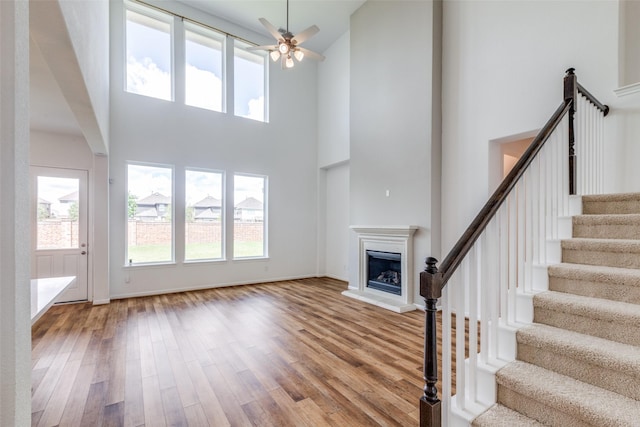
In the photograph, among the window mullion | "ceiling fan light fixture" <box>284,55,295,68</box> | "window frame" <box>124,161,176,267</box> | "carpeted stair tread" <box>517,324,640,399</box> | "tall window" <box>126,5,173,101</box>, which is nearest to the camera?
"carpeted stair tread" <box>517,324,640,399</box>

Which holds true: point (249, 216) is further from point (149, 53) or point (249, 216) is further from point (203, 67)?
point (149, 53)

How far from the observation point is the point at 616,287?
6.05 ft

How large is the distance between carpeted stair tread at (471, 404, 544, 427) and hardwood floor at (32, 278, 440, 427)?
56 cm

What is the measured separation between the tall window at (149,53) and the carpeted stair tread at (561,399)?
261 inches

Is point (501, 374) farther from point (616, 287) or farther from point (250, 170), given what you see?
point (250, 170)

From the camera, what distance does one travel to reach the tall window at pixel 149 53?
18.2 ft

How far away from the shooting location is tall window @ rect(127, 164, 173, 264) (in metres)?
5.54

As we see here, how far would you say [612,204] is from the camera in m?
2.48

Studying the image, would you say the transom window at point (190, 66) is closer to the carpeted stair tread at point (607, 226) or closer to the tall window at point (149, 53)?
the tall window at point (149, 53)

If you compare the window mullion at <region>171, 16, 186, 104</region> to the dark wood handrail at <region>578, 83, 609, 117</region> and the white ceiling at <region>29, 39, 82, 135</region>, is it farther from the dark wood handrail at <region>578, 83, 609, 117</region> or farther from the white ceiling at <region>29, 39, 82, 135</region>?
the dark wood handrail at <region>578, 83, 609, 117</region>

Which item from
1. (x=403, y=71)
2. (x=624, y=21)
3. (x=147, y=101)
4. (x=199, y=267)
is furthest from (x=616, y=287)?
(x=147, y=101)

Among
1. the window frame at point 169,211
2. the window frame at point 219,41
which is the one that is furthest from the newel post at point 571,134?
the window frame at point 169,211

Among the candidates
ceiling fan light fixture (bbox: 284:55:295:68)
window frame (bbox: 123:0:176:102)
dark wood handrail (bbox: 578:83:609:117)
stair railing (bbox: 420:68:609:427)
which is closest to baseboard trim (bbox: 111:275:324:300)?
window frame (bbox: 123:0:176:102)

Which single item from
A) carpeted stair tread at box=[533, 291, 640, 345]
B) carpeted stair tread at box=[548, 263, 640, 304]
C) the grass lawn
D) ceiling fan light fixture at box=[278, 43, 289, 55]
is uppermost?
ceiling fan light fixture at box=[278, 43, 289, 55]
